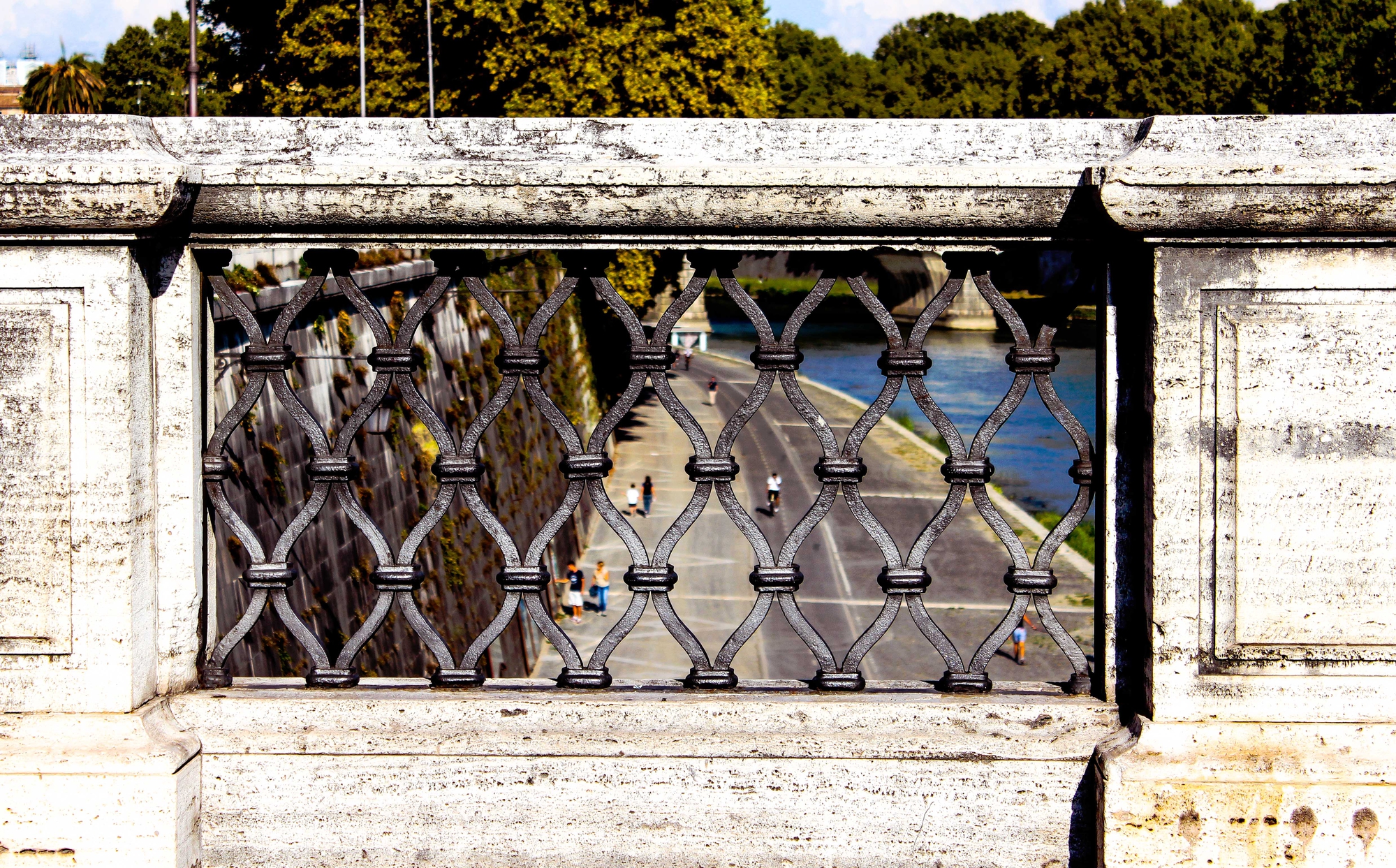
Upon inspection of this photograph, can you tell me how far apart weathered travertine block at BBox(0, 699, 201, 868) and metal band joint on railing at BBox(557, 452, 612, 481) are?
829 mm

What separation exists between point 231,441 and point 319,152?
546cm

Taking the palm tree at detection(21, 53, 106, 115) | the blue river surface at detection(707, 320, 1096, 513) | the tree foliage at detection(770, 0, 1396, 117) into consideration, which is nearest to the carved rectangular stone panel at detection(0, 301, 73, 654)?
the blue river surface at detection(707, 320, 1096, 513)

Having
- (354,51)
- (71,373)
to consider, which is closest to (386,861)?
(71,373)

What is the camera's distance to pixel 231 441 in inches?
298

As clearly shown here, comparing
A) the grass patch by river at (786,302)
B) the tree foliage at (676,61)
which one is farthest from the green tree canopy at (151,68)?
the grass patch by river at (786,302)

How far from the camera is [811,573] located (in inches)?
958

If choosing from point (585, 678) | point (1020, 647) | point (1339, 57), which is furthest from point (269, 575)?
point (1339, 57)

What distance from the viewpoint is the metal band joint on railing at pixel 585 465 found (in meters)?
2.53

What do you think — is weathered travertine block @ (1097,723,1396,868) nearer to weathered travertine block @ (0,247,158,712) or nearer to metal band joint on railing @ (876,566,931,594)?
metal band joint on railing @ (876,566,931,594)

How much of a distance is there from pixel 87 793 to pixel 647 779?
36.5 inches

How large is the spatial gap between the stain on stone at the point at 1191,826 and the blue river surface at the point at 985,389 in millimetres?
18524

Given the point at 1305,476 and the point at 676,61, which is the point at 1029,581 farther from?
the point at 676,61

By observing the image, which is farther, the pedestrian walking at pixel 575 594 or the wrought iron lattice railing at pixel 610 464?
the pedestrian walking at pixel 575 594

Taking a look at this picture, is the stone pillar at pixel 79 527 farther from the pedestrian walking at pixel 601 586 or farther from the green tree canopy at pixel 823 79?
the green tree canopy at pixel 823 79
